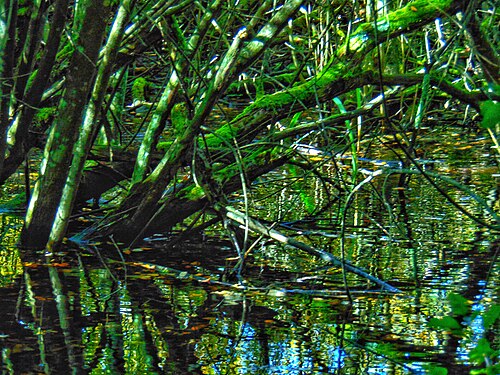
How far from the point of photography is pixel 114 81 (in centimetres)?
995

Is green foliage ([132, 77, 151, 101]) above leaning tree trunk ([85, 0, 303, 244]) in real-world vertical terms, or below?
above

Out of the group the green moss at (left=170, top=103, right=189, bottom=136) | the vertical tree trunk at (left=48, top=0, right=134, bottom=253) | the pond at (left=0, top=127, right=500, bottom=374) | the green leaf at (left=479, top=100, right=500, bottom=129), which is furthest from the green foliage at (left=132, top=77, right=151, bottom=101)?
the green leaf at (left=479, top=100, right=500, bottom=129)

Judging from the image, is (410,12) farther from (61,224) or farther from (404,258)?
(61,224)

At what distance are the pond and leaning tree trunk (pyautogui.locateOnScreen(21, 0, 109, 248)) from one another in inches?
12.1

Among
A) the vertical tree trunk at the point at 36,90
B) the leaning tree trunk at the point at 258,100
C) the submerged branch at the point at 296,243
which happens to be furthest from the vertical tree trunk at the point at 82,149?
the submerged branch at the point at 296,243

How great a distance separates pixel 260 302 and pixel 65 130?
2275mm

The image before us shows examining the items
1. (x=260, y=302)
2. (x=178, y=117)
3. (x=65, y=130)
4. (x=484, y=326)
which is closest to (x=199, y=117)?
(x=65, y=130)

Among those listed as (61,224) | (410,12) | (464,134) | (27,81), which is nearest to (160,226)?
(61,224)

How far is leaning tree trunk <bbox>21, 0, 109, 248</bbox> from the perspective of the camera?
7.80m

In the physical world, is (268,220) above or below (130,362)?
above

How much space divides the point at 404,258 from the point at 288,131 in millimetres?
A: 1526

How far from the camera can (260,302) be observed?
281 inches

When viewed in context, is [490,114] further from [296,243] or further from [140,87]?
[140,87]

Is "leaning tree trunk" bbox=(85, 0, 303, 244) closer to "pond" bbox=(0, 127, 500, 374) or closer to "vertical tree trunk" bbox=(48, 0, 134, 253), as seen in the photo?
"pond" bbox=(0, 127, 500, 374)
